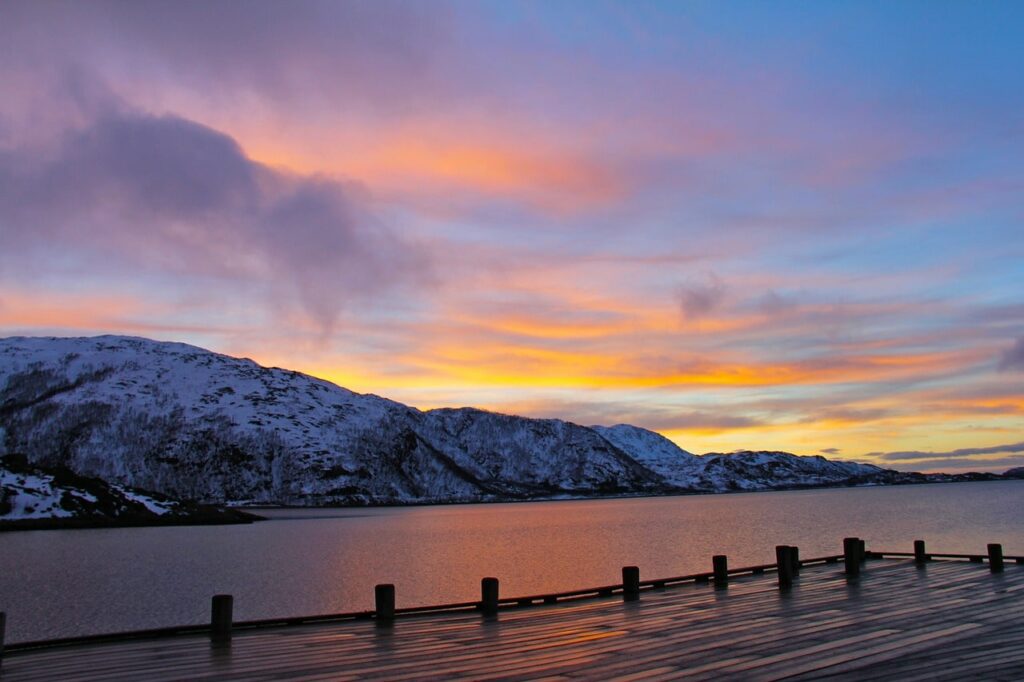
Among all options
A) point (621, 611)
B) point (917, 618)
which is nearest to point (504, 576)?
point (621, 611)

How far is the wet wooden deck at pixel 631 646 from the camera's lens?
14.5m

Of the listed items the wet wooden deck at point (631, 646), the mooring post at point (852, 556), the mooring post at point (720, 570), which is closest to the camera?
the wet wooden deck at point (631, 646)

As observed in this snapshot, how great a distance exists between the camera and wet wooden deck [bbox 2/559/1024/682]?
1452 cm

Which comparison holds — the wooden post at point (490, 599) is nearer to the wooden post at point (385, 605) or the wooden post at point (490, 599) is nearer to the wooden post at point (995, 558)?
the wooden post at point (385, 605)

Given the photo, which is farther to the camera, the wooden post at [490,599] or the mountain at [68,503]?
the mountain at [68,503]

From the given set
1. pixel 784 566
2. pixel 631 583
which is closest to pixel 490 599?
pixel 631 583

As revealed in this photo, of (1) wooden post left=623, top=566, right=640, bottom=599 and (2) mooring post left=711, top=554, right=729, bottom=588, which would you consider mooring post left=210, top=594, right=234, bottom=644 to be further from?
(2) mooring post left=711, top=554, right=729, bottom=588

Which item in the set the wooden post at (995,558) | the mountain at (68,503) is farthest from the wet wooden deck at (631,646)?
the mountain at (68,503)

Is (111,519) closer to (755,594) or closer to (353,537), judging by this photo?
(353,537)

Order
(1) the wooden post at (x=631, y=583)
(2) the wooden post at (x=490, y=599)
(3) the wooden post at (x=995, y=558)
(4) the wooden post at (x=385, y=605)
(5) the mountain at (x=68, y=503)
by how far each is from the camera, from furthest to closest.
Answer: (5) the mountain at (x=68, y=503), (3) the wooden post at (x=995, y=558), (1) the wooden post at (x=631, y=583), (2) the wooden post at (x=490, y=599), (4) the wooden post at (x=385, y=605)

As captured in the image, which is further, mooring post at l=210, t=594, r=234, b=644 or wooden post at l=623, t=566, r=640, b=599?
wooden post at l=623, t=566, r=640, b=599

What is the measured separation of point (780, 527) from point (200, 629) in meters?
110

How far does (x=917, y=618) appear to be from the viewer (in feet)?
63.6

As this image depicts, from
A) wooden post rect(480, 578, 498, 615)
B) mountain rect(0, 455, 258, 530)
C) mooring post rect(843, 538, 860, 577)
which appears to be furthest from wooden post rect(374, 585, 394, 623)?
mountain rect(0, 455, 258, 530)
